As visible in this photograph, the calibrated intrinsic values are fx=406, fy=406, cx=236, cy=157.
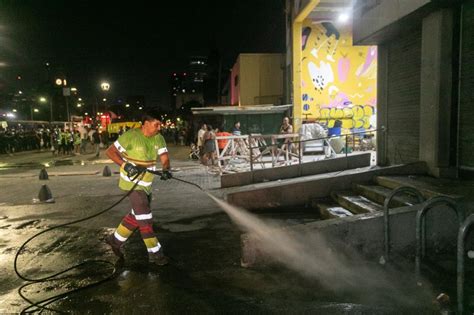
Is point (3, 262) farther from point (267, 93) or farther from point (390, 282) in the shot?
point (267, 93)

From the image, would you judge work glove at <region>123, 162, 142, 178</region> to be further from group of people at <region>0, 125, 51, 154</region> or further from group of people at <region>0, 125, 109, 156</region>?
group of people at <region>0, 125, 51, 154</region>

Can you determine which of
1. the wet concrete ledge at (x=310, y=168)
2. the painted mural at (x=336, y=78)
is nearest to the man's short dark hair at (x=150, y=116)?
the wet concrete ledge at (x=310, y=168)

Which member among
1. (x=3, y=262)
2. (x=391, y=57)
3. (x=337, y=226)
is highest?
(x=391, y=57)

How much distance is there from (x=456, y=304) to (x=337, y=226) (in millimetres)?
1758

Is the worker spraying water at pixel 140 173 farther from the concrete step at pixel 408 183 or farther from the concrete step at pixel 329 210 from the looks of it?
the concrete step at pixel 408 183

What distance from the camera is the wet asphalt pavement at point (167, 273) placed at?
4.37 metres

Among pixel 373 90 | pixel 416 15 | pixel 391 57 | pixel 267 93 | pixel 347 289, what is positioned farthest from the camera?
pixel 267 93

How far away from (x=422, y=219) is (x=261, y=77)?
23242 millimetres

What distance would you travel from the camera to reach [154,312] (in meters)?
4.24

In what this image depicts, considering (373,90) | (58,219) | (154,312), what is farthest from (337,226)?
(373,90)

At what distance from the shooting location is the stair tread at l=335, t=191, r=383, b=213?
6.98 m

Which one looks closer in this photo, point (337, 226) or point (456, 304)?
point (456, 304)

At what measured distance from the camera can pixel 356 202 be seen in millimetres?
7453

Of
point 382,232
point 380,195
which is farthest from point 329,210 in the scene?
point 382,232
